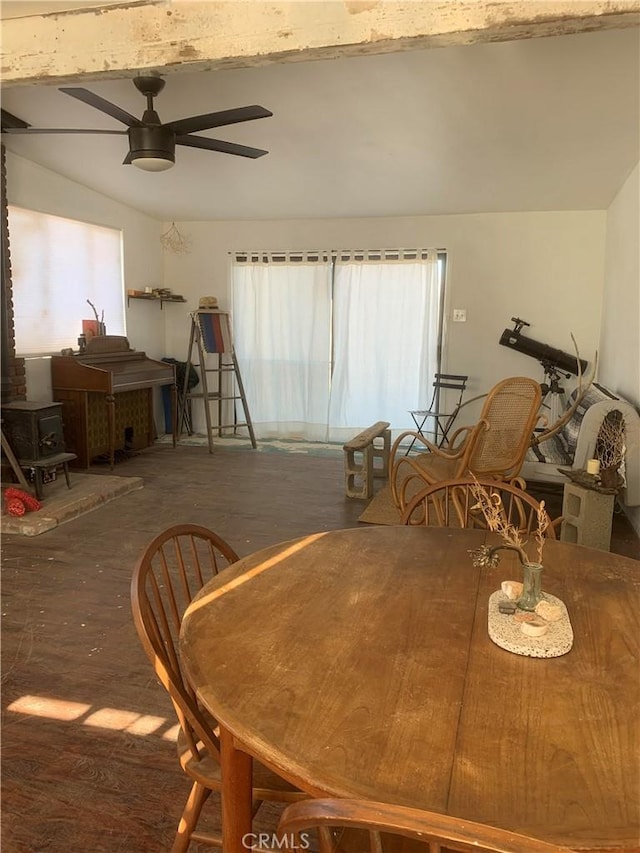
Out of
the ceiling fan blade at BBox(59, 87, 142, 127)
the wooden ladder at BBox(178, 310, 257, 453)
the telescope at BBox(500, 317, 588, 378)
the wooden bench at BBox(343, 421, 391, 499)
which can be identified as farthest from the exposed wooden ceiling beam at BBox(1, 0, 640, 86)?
the telescope at BBox(500, 317, 588, 378)

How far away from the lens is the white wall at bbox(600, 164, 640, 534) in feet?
13.8

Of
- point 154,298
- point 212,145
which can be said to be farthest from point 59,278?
point 212,145

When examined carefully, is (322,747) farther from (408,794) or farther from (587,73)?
(587,73)

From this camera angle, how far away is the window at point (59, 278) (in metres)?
4.95

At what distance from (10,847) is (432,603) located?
47.8 inches

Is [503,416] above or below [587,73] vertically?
below

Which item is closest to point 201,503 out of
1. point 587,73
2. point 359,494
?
point 359,494

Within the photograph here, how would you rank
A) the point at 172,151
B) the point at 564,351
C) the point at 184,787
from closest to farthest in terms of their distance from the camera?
the point at 184,787
the point at 172,151
the point at 564,351

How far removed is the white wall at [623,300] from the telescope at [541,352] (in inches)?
10.6

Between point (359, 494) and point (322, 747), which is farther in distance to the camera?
point (359, 494)

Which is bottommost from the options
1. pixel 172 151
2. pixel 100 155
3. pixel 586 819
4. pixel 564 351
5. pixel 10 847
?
pixel 10 847

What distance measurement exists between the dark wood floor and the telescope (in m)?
2.11

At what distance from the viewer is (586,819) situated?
0.76 metres

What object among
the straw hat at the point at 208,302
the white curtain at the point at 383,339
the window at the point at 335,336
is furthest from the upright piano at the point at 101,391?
the white curtain at the point at 383,339
